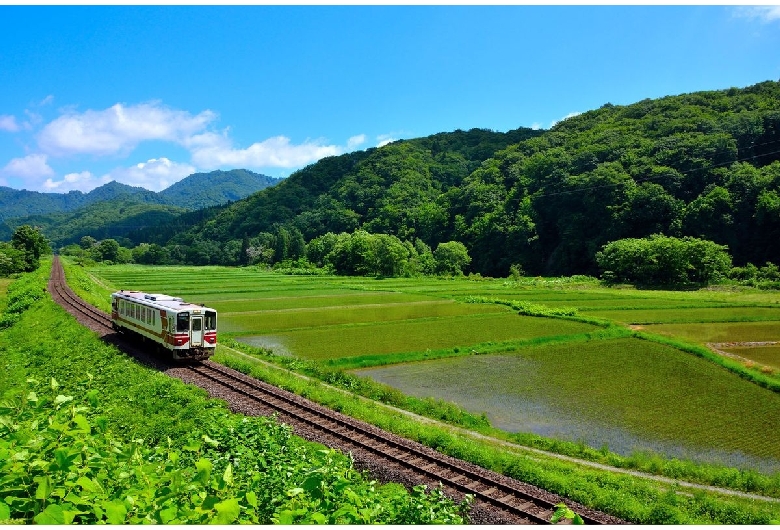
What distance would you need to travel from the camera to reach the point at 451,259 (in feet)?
291

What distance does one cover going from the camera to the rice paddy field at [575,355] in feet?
53.6

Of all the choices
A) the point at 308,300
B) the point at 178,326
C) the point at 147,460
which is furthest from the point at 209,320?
the point at 308,300

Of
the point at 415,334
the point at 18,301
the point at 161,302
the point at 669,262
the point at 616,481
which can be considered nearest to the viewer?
the point at 616,481

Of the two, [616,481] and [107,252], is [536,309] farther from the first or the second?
[107,252]

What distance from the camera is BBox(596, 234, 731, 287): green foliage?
56.8 metres

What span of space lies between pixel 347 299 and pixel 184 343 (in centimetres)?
3057

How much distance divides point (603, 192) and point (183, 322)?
7067 centimetres

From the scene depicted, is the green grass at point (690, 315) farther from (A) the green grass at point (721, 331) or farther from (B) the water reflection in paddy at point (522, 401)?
(B) the water reflection in paddy at point (522, 401)

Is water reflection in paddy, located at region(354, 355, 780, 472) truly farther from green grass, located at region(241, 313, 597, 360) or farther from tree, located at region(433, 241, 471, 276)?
tree, located at region(433, 241, 471, 276)

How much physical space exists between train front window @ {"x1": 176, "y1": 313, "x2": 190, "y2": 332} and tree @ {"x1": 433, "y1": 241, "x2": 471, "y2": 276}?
68.9 metres

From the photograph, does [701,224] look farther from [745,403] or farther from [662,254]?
[745,403]

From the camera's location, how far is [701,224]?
6750 centimetres

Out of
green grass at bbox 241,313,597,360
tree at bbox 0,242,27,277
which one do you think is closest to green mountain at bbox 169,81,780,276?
green grass at bbox 241,313,597,360

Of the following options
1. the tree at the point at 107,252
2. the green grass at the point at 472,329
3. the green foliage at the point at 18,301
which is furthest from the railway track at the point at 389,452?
the tree at the point at 107,252
